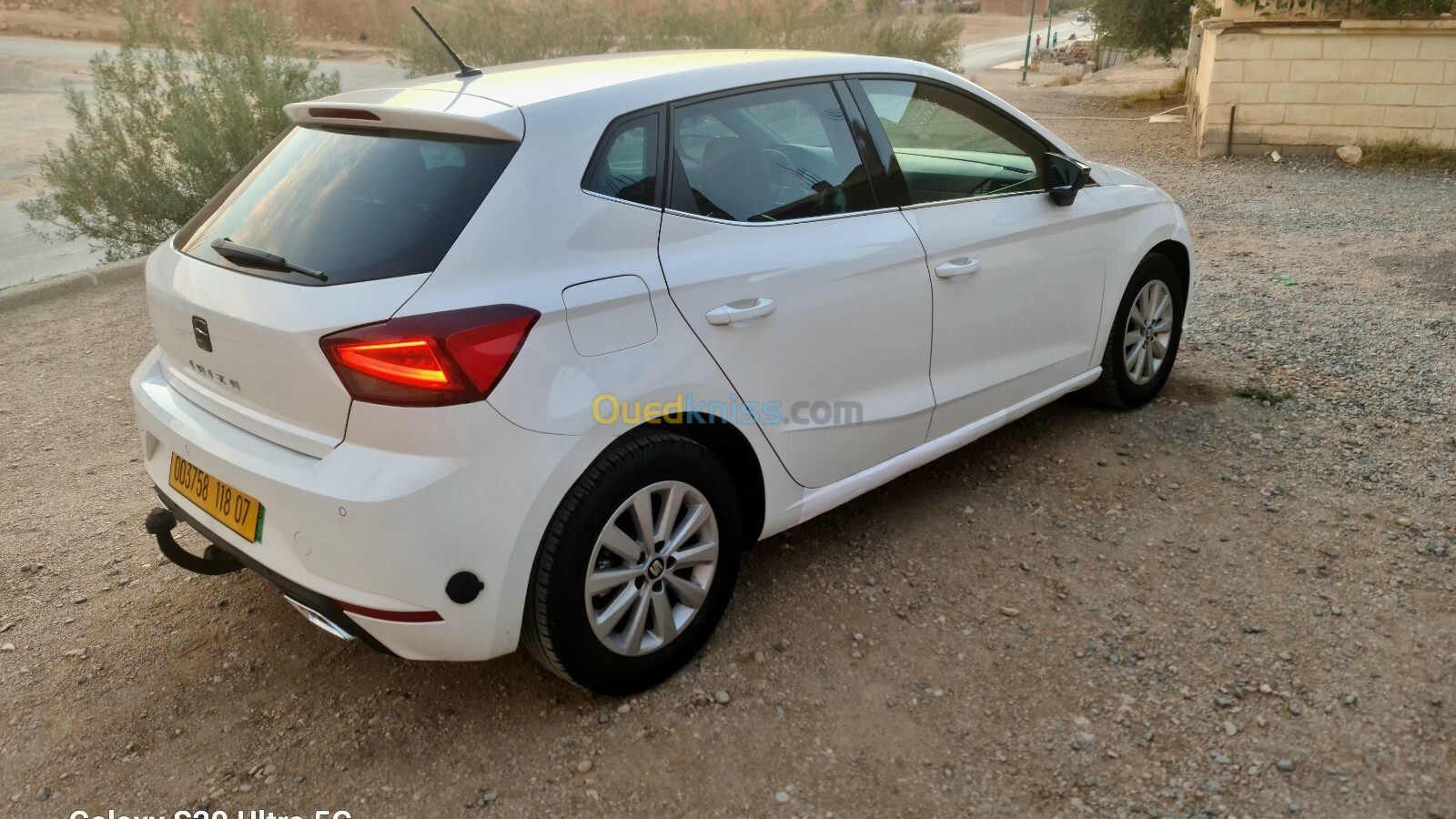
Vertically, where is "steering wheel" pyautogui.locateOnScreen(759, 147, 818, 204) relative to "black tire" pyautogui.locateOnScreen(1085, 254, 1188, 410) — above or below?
above

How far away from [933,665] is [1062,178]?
1871 millimetres

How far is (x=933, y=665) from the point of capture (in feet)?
9.77

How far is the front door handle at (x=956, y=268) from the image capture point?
3.33m

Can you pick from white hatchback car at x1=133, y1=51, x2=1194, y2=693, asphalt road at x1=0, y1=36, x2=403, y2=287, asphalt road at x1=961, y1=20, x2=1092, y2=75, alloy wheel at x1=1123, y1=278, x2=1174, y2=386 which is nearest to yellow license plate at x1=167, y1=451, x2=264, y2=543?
white hatchback car at x1=133, y1=51, x2=1194, y2=693

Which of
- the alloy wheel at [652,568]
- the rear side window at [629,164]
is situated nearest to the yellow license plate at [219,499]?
the alloy wheel at [652,568]

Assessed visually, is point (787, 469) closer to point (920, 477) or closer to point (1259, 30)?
point (920, 477)

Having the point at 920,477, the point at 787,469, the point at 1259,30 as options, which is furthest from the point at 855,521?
the point at 1259,30

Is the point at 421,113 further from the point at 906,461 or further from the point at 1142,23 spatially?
the point at 1142,23

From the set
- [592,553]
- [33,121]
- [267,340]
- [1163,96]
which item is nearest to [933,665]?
[592,553]

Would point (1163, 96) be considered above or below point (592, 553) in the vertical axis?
above

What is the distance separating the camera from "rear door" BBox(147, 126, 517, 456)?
2348mm

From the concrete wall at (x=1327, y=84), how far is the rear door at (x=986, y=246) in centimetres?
910

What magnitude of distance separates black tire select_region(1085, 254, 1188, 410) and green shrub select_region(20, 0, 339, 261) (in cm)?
692

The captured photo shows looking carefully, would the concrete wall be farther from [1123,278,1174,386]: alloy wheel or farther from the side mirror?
the side mirror
